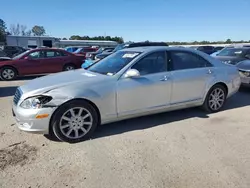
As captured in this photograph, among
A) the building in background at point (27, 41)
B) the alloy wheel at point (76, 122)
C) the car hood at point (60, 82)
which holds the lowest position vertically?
the alloy wheel at point (76, 122)

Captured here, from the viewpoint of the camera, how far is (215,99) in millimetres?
4934

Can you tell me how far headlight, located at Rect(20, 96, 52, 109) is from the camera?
3277 millimetres

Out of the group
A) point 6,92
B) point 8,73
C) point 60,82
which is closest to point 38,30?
point 8,73

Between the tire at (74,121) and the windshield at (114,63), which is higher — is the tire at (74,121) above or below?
below

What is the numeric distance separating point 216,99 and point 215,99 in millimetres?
33

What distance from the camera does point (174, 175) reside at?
2.67 metres

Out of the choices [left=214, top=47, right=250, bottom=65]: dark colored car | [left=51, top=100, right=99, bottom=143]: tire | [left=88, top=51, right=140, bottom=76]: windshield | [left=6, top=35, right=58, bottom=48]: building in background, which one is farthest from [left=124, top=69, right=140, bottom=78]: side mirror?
[left=6, top=35, right=58, bottom=48]: building in background

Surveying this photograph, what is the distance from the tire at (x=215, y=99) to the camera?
15.9 ft

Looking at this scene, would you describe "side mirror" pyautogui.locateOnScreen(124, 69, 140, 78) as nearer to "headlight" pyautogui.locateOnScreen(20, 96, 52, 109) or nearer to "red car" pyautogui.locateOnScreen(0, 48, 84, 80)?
"headlight" pyautogui.locateOnScreen(20, 96, 52, 109)

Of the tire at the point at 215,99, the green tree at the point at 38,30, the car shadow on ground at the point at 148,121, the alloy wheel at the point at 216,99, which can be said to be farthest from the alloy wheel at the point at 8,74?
the green tree at the point at 38,30

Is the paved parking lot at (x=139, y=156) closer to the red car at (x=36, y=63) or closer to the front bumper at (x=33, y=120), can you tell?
the front bumper at (x=33, y=120)

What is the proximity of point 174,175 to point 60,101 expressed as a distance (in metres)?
1.92

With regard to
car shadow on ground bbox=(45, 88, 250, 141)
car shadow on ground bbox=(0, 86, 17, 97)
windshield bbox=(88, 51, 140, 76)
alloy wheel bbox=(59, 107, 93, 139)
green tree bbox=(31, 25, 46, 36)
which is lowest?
car shadow on ground bbox=(45, 88, 250, 141)

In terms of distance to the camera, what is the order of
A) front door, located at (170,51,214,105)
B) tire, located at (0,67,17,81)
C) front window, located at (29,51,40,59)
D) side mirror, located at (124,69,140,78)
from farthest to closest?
front window, located at (29,51,40,59) → tire, located at (0,67,17,81) → front door, located at (170,51,214,105) → side mirror, located at (124,69,140,78)
